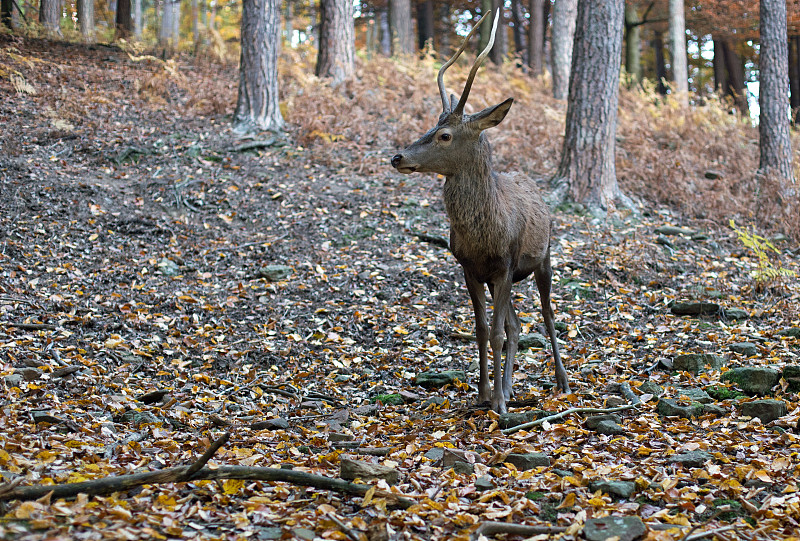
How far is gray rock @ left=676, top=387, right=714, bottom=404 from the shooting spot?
585cm

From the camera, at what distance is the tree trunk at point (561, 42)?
59.8 feet

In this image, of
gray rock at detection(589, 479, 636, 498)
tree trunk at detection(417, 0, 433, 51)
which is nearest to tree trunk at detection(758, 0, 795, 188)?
gray rock at detection(589, 479, 636, 498)

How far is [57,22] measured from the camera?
1716 cm

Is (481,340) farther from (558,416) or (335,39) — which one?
(335,39)

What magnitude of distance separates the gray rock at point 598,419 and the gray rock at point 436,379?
170 centimetres

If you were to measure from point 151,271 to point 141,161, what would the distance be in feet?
11.5

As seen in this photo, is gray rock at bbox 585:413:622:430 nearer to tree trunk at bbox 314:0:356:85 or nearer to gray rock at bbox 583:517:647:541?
gray rock at bbox 583:517:647:541

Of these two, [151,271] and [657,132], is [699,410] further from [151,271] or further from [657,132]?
[657,132]

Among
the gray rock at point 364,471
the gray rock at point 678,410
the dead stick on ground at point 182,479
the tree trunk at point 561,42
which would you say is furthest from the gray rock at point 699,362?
the tree trunk at point 561,42

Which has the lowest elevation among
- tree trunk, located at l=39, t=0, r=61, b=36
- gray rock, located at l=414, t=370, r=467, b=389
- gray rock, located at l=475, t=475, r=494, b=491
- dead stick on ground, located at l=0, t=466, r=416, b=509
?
gray rock, located at l=414, t=370, r=467, b=389

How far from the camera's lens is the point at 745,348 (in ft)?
23.5

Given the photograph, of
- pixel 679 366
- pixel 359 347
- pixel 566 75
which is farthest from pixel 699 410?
pixel 566 75

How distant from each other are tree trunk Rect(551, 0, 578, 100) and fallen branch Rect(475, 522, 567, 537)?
53.0ft

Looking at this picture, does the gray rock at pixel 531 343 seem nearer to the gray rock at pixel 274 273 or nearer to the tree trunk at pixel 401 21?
the gray rock at pixel 274 273
